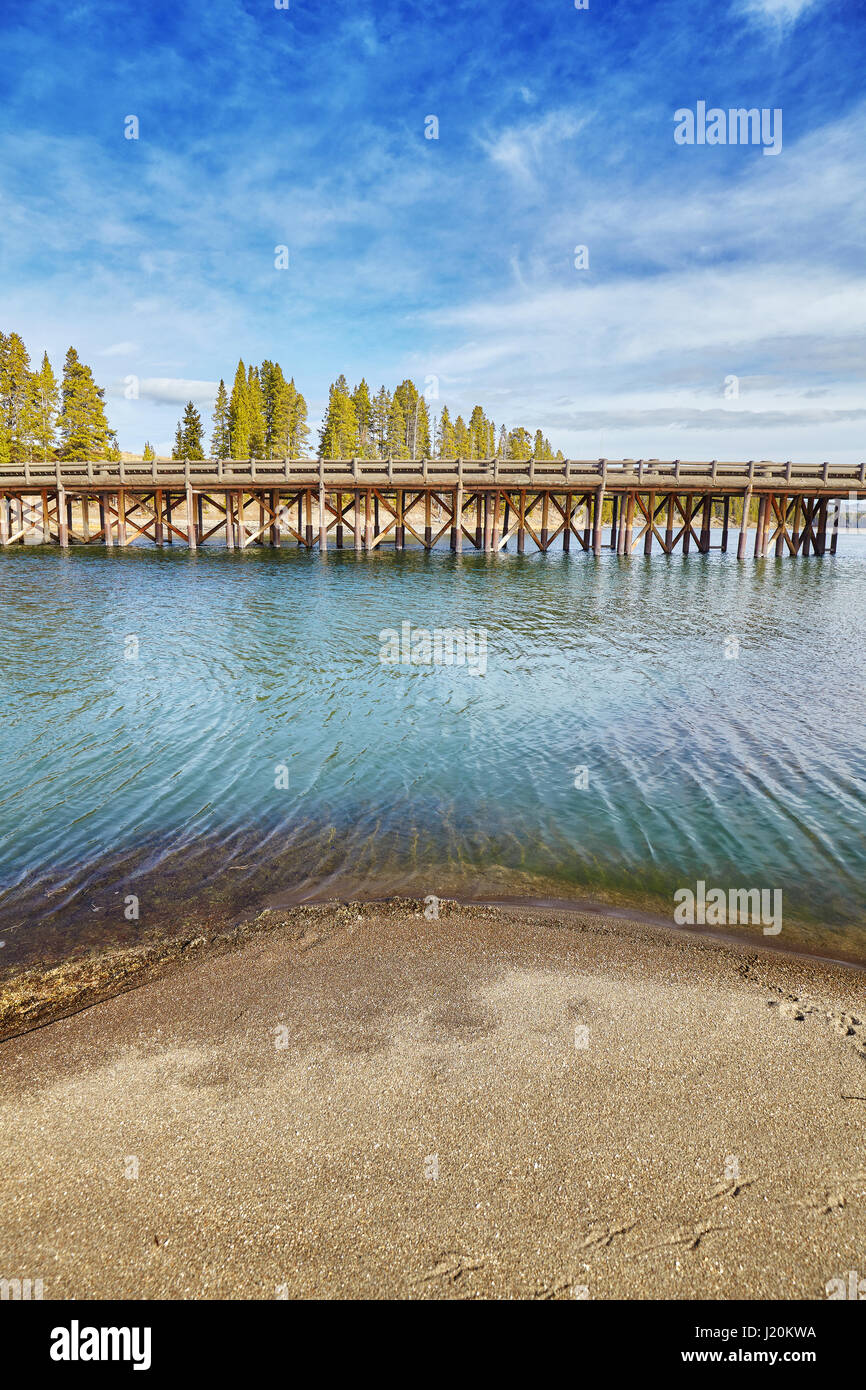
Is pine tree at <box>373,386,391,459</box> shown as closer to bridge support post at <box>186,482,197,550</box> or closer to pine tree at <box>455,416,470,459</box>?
pine tree at <box>455,416,470,459</box>

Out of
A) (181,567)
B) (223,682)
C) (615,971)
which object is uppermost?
(181,567)

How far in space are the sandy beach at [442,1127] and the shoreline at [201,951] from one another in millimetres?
133

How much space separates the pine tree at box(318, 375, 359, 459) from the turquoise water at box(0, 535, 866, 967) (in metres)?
62.3

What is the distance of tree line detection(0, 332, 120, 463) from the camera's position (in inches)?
2266

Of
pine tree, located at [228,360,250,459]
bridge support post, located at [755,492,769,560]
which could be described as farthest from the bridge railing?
pine tree, located at [228,360,250,459]

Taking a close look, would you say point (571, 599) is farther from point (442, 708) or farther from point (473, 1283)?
point (473, 1283)

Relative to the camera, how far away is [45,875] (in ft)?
25.0

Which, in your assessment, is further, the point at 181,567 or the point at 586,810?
the point at 181,567

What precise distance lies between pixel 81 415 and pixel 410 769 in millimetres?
63451

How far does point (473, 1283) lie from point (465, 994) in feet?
7.91

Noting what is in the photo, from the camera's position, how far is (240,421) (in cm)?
7338

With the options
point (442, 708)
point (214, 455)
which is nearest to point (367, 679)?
point (442, 708)

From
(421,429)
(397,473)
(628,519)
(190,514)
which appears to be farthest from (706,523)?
(421,429)

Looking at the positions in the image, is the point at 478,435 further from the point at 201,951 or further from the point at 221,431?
the point at 201,951
